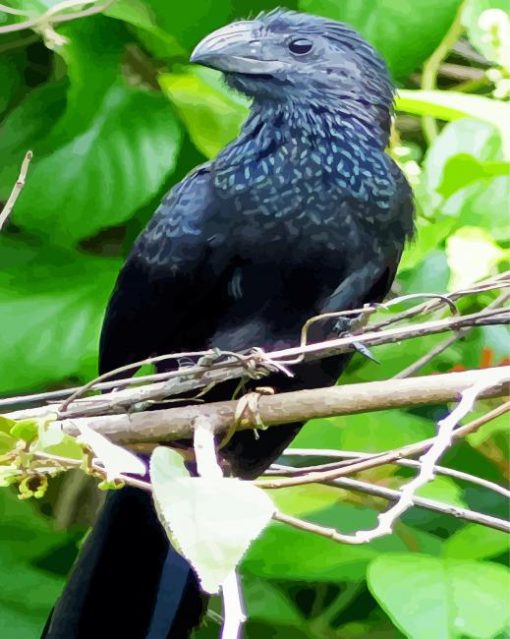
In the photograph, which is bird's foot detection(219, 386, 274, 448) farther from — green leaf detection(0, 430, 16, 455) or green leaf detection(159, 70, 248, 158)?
green leaf detection(159, 70, 248, 158)

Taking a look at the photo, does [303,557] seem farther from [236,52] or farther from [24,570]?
[236,52]

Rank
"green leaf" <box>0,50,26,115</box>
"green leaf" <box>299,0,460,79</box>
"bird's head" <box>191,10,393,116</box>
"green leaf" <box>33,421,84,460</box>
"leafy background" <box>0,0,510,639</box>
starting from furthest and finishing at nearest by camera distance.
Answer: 1. "green leaf" <box>0,50,26,115</box>
2. "green leaf" <box>299,0,460,79</box>
3. "leafy background" <box>0,0,510,639</box>
4. "bird's head" <box>191,10,393,116</box>
5. "green leaf" <box>33,421,84,460</box>

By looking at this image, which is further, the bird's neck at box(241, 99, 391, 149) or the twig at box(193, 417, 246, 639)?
the bird's neck at box(241, 99, 391, 149)

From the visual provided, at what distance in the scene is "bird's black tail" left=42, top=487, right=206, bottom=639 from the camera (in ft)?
4.07

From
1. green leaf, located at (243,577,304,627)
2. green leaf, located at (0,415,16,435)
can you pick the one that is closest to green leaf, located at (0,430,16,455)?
green leaf, located at (0,415,16,435)

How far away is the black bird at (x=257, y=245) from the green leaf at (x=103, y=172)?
0.20 meters

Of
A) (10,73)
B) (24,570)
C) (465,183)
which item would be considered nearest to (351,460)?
(465,183)

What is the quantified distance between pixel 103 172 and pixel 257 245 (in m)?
0.40

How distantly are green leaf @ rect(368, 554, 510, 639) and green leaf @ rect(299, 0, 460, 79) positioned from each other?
2.13 feet

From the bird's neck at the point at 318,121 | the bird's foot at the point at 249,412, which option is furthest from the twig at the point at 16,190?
the bird's neck at the point at 318,121

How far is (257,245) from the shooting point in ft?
3.92

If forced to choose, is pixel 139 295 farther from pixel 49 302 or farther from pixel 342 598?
pixel 342 598

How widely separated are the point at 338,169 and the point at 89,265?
0.46 metres

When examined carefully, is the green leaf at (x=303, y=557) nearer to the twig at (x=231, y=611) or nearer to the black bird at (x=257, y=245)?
the black bird at (x=257, y=245)
